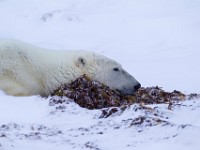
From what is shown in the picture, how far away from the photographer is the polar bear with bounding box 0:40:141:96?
19.8 ft

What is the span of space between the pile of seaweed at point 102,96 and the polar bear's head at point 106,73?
0.40 feet

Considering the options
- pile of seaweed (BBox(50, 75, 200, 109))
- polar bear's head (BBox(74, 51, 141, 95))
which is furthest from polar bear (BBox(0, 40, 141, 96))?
pile of seaweed (BBox(50, 75, 200, 109))

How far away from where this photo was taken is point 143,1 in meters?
12.8

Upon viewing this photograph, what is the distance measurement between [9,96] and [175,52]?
4281mm

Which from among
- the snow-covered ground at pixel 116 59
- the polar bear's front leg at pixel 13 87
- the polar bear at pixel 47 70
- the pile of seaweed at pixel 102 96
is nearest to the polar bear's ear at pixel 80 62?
the polar bear at pixel 47 70

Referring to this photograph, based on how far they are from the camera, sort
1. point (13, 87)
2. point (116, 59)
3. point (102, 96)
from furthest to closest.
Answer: point (116, 59)
point (13, 87)
point (102, 96)

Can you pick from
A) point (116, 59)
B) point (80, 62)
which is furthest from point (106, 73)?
point (116, 59)

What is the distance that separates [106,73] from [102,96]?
867 mm

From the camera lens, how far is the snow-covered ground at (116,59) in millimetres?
3612

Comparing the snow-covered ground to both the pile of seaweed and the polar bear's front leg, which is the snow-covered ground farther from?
the pile of seaweed

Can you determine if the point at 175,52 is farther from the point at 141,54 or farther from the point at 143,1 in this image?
the point at 143,1

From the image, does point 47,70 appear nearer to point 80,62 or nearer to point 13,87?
point 80,62

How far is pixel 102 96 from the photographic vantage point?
571 cm

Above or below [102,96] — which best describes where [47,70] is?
above
